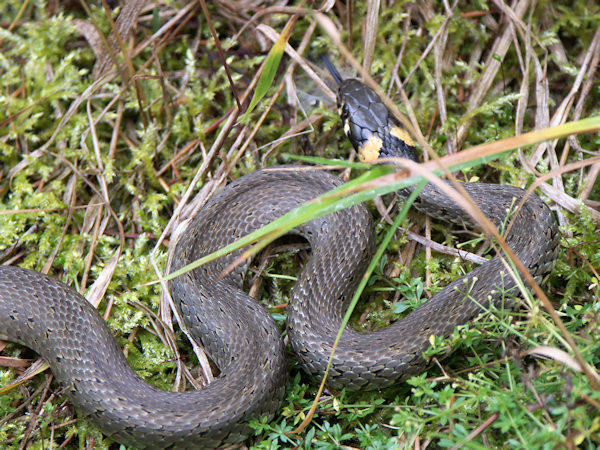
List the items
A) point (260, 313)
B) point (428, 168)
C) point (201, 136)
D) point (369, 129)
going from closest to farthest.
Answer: point (428, 168)
point (260, 313)
point (369, 129)
point (201, 136)

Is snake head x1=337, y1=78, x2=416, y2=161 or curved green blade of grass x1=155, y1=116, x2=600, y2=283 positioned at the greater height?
→ curved green blade of grass x1=155, y1=116, x2=600, y2=283

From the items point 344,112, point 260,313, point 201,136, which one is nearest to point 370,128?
point 344,112

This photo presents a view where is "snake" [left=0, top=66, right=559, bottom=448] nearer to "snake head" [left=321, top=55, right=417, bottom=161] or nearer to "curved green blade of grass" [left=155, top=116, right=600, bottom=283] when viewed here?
"snake head" [left=321, top=55, right=417, bottom=161]

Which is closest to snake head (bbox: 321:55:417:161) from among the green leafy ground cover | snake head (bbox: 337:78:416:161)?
snake head (bbox: 337:78:416:161)

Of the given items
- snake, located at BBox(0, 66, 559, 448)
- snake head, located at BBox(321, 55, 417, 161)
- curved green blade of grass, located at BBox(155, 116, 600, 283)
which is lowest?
snake, located at BBox(0, 66, 559, 448)

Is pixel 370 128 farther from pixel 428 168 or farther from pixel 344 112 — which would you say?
pixel 428 168

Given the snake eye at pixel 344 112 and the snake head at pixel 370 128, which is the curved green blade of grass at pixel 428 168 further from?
the snake eye at pixel 344 112
